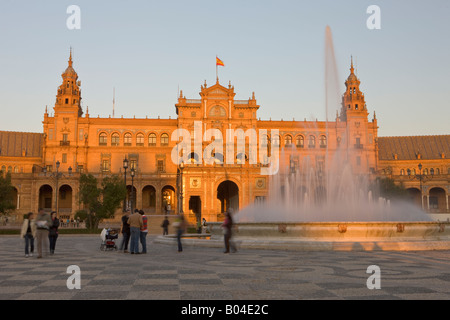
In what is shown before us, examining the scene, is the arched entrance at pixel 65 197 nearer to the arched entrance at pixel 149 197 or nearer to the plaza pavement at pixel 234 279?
the arched entrance at pixel 149 197

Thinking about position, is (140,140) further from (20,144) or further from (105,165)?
(20,144)

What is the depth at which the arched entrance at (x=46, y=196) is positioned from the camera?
232ft

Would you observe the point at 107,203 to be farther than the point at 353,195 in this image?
Yes

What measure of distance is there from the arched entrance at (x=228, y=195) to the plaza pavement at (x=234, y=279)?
180ft

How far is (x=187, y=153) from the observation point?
70312 mm

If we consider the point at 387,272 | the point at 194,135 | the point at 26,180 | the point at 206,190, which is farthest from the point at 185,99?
the point at 387,272

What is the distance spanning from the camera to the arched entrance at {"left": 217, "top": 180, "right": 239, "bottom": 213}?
69.5 metres

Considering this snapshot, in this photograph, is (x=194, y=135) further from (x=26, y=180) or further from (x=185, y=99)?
(x=26, y=180)

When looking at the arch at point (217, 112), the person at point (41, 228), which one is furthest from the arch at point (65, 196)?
the person at point (41, 228)

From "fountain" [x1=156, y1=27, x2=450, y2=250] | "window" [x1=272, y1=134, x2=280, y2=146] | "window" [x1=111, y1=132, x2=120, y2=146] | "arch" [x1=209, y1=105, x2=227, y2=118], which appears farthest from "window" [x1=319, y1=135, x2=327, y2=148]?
"fountain" [x1=156, y1=27, x2=450, y2=250]

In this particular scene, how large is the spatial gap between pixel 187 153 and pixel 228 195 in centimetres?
1027

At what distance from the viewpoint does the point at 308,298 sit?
7699 millimetres

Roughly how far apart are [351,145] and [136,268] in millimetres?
68335

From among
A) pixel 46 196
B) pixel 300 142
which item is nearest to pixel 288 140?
pixel 300 142
